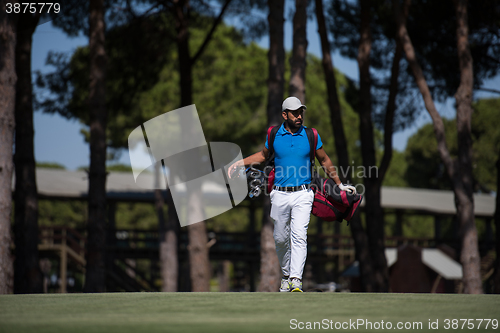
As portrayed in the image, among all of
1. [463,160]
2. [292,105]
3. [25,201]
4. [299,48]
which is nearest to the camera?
[292,105]

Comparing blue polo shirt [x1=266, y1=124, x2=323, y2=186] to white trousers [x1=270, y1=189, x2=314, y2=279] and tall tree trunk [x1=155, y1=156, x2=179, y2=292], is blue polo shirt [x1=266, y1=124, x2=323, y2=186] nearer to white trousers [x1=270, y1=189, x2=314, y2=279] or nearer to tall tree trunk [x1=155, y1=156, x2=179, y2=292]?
white trousers [x1=270, y1=189, x2=314, y2=279]

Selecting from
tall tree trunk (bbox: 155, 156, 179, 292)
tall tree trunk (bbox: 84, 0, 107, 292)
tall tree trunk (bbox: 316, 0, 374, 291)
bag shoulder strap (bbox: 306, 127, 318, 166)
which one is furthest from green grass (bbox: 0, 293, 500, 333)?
tall tree trunk (bbox: 155, 156, 179, 292)

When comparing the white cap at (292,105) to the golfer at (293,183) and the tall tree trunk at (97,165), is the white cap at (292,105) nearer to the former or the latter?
the golfer at (293,183)

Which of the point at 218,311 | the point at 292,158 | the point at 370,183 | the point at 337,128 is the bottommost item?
the point at 218,311

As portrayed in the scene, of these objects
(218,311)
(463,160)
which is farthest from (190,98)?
(218,311)

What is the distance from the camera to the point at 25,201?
1234 centimetres

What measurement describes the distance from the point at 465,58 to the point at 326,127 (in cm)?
2029

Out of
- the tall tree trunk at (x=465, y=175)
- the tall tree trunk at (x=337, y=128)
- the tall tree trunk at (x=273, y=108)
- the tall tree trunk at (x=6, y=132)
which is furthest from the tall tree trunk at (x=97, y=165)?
the tall tree trunk at (x=465, y=175)

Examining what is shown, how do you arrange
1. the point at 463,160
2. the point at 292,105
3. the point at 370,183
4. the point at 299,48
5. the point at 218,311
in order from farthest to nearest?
the point at 370,183 → the point at 463,160 → the point at 299,48 → the point at 292,105 → the point at 218,311

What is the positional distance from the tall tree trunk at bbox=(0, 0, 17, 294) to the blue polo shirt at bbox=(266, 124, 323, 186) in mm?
4584

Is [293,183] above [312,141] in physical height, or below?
below

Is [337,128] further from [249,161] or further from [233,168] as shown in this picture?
[233,168]

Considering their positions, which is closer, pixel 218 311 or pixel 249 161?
pixel 218 311

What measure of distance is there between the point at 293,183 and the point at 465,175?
7.96 metres
